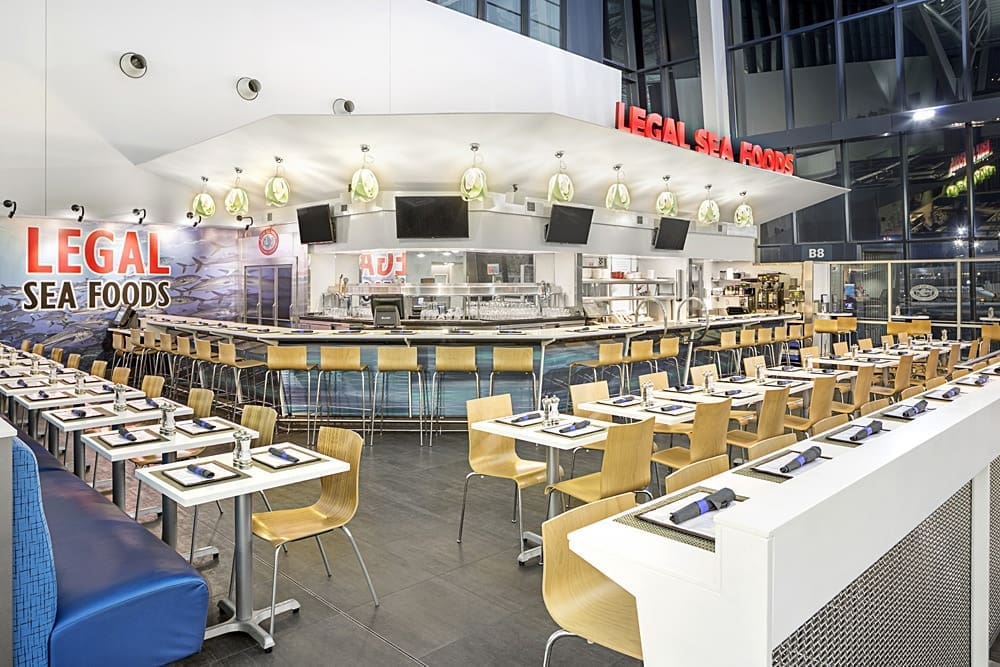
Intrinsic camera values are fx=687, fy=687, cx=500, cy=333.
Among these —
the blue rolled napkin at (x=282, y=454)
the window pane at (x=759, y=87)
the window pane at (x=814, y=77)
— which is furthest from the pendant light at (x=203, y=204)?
the window pane at (x=814, y=77)

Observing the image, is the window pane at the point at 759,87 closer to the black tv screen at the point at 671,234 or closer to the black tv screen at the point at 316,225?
the black tv screen at the point at 671,234

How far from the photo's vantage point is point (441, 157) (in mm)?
7906

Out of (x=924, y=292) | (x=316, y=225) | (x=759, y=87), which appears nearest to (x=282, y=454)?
(x=316, y=225)

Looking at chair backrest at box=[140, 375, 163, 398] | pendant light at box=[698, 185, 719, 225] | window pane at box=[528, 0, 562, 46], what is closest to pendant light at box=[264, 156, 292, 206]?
chair backrest at box=[140, 375, 163, 398]

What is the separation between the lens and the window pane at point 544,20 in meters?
10.9

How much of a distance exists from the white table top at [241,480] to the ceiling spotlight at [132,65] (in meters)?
8.04

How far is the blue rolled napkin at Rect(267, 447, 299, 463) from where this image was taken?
10.3 ft

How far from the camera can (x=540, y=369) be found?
729cm

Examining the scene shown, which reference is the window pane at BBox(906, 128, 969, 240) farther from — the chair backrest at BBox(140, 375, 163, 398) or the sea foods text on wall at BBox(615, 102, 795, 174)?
the chair backrest at BBox(140, 375, 163, 398)

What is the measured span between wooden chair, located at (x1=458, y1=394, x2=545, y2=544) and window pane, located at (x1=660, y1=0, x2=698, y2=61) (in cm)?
1289

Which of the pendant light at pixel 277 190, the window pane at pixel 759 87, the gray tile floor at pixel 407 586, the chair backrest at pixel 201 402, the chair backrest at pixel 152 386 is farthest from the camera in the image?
the window pane at pixel 759 87

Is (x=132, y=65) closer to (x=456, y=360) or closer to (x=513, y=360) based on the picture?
(x=456, y=360)

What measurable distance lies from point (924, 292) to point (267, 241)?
1173 cm

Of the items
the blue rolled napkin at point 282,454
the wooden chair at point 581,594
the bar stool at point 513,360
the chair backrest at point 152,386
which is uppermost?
the bar stool at point 513,360
